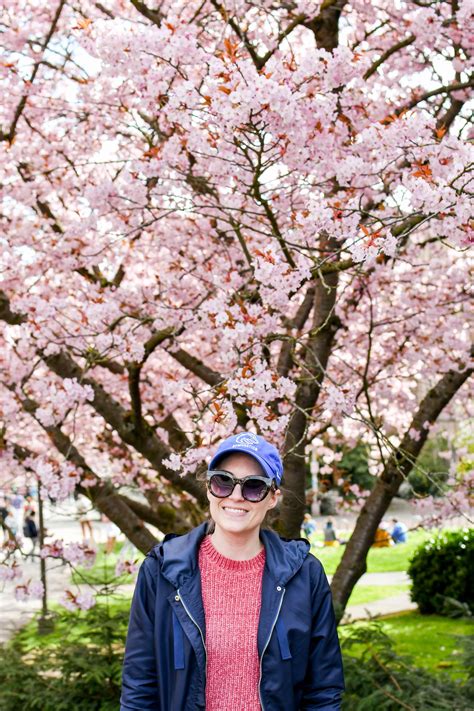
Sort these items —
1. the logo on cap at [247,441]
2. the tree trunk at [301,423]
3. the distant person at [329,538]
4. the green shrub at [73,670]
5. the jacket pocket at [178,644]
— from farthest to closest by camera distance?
the distant person at [329,538]
the tree trunk at [301,423]
the green shrub at [73,670]
the logo on cap at [247,441]
the jacket pocket at [178,644]

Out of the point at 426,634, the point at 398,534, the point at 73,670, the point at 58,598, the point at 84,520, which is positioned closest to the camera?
the point at 73,670

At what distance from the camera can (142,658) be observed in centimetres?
215

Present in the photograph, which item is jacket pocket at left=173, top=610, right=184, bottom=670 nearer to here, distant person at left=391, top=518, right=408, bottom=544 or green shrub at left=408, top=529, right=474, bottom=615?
green shrub at left=408, top=529, right=474, bottom=615

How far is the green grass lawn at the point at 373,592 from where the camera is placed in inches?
462

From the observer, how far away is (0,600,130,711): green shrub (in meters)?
5.01

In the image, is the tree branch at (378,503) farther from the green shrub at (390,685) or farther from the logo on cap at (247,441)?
the logo on cap at (247,441)

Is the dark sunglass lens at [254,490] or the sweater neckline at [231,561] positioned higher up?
the dark sunglass lens at [254,490]

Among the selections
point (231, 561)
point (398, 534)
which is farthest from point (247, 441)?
point (398, 534)

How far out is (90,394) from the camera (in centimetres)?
517

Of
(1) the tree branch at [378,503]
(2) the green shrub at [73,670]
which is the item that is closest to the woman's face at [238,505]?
(2) the green shrub at [73,670]

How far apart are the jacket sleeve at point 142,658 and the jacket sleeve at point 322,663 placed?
0.40 metres

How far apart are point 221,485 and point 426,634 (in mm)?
7722

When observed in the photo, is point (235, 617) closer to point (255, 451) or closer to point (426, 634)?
point (255, 451)

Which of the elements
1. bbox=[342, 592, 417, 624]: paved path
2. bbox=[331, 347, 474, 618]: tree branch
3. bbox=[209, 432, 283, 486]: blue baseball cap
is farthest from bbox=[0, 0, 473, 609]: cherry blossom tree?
bbox=[342, 592, 417, 624]: paved path
